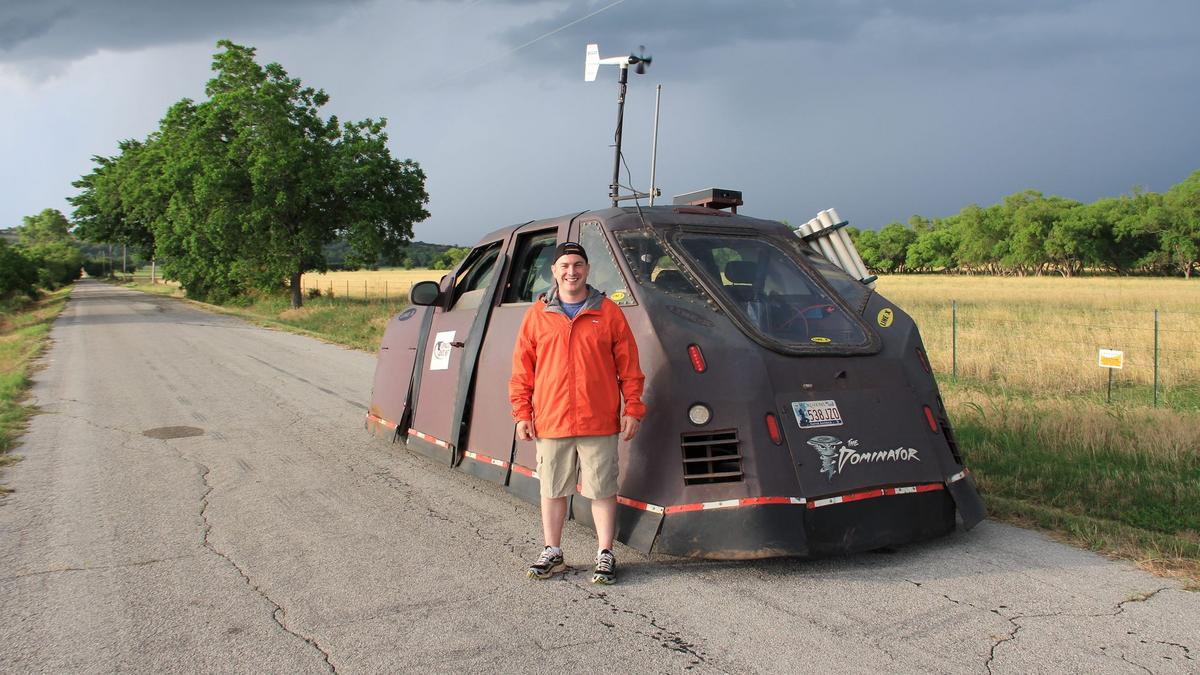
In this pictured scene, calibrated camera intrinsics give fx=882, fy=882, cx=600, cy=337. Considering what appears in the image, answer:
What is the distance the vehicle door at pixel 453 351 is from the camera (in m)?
6.27

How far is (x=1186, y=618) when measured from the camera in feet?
12.8

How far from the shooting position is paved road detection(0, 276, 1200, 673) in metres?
3.58

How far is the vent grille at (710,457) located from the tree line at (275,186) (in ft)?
99.8

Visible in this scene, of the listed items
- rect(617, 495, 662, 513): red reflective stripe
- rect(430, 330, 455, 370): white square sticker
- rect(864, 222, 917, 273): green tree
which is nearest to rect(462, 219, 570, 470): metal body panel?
rect(430, 330, 455, 370): white square sticker

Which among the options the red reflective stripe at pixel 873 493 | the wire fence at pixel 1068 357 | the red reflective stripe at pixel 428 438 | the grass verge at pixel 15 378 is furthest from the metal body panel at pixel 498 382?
the wire fence at pixel 1068 357

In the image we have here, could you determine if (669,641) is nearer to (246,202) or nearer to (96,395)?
(96,395)

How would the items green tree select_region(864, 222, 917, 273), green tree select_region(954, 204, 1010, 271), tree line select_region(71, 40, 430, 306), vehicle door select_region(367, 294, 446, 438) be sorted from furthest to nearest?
green tree select_region(864, 222, 917, 273), green tree select_region(954, 204, 1010, 271), tree line select_region(71, 40, 430, 306), vehicle door select_region(367, 294, 446, 438)

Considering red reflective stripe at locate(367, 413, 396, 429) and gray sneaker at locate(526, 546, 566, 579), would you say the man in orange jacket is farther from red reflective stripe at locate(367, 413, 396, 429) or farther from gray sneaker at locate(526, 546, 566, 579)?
red reflective stripe at locate(367, 413, 396, 429)

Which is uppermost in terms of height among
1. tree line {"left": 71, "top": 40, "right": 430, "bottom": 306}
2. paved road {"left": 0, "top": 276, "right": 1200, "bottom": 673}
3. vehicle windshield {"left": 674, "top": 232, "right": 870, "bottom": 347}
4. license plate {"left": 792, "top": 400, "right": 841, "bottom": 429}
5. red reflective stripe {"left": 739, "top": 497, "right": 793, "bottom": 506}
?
tree line {"left": 71, "top": 40, "right": 430, "bottom": 306}

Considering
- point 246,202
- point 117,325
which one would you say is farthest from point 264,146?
point 117,325

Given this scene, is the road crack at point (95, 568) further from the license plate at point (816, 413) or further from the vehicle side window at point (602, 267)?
the license plate at point (816, 413)

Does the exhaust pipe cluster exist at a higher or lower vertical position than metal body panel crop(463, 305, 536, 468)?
higher

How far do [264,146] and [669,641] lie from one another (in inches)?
1300

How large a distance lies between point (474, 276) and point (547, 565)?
3100mm
